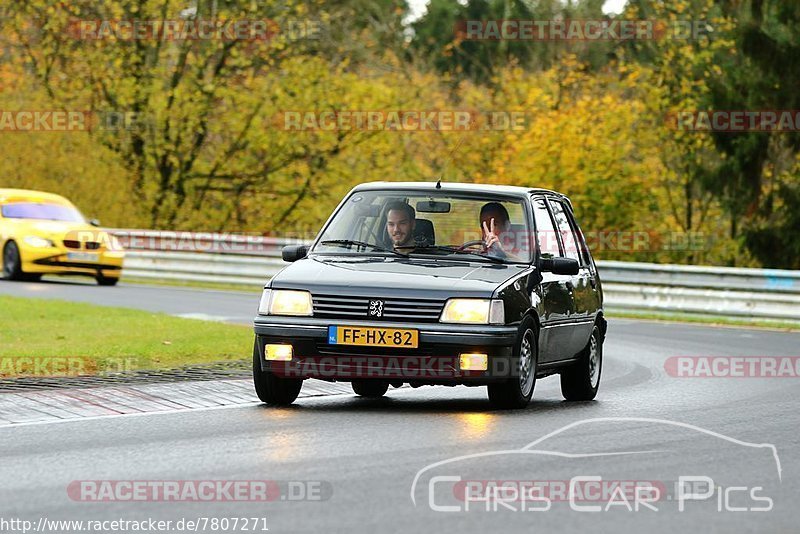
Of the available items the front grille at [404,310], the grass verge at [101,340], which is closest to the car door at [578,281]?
the front grille at [404,310]

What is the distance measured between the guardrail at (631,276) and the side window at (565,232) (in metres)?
12.5

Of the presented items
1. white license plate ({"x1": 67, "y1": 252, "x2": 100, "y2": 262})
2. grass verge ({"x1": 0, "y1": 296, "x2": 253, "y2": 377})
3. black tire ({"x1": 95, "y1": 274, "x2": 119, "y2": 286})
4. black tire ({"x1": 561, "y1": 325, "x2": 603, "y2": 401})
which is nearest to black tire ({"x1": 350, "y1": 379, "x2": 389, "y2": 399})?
black tire ({"x1": 561, "y1": 325, "x2": 603, "y2": 401})

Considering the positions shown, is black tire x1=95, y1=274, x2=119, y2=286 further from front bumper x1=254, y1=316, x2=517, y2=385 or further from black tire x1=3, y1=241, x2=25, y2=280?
front bumper x1=254, y1=316, x2=517, y2=385

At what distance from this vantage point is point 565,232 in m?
14.0

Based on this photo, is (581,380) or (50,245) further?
(50,245)

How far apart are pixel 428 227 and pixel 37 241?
18276mm

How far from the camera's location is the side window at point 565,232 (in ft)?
45.4

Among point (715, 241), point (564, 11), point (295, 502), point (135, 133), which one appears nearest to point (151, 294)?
point (135, 133)

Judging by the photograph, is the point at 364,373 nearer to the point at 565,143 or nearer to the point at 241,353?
the point at 241,353

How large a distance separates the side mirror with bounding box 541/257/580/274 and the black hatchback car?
0.04 ft

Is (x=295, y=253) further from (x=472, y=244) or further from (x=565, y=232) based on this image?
(x=565, y=232)

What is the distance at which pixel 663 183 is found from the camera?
134ft

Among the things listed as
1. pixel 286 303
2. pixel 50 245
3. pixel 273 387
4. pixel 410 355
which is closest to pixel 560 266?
pixel 410 355

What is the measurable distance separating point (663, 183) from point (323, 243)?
2868 centimetres
